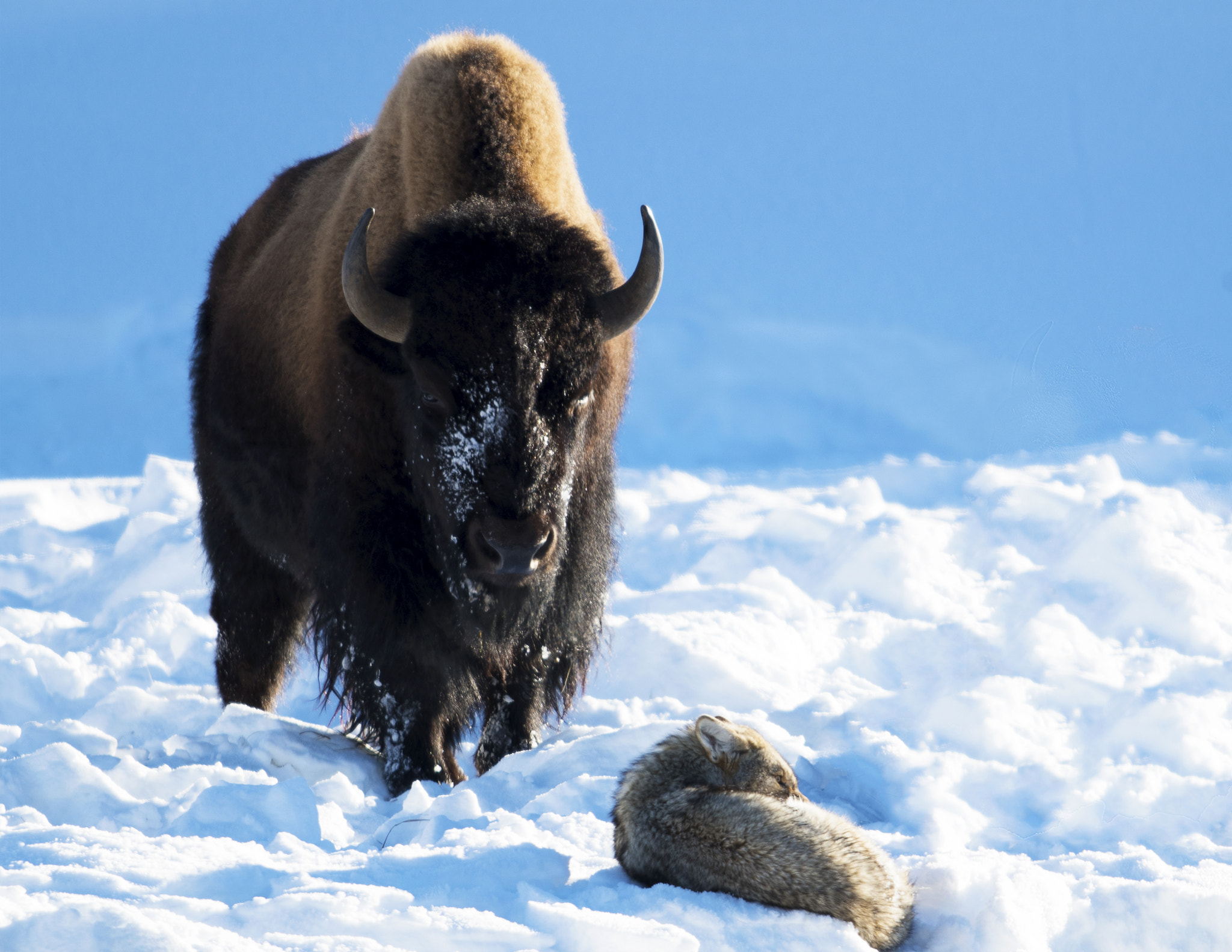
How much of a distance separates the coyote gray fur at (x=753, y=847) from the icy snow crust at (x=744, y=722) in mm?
65

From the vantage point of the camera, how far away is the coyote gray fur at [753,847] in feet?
8.33

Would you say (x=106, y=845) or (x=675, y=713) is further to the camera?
(x=675, y=713)

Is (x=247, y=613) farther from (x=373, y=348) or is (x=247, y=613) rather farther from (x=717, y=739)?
(x=717, y=739)

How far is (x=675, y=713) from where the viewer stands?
5.27 meters

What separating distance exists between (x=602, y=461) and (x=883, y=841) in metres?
1.77

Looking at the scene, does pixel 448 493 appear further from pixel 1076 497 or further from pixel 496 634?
pixel 1076 497

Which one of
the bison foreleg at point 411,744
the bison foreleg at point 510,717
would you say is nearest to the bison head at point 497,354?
the bison foreleg at point 411,744

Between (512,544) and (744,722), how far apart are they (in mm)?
1408

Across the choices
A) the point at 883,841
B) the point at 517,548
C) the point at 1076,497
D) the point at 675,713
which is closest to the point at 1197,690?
the point at 675,713

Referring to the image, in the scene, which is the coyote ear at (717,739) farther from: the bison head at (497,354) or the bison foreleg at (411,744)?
the bison foreleg at (411,744)

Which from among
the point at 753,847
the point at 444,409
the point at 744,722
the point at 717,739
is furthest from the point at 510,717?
the point at 753,847

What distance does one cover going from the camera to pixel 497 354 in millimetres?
3848

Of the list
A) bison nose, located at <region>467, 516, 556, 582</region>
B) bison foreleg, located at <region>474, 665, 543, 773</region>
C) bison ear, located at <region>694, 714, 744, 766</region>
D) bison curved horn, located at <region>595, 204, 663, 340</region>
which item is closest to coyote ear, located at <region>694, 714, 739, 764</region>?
bison ear, located at <region>694, 714, 744, 766</region>

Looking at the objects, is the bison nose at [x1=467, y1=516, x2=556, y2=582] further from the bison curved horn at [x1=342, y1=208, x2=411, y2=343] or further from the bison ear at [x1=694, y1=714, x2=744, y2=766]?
the bison ear at [x1=694, y1=714, x2=744, y2=766]
